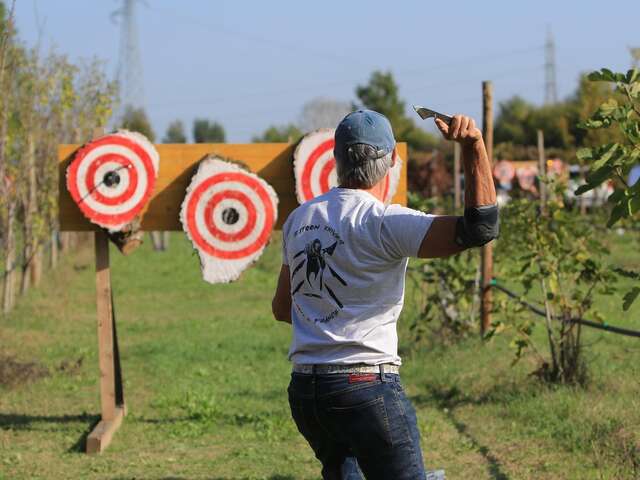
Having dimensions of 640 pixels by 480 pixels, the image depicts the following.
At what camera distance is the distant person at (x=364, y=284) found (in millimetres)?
3141

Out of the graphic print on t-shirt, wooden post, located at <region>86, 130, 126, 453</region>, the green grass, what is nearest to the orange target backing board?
wooden post, located at <region>86, 130, 126, 453</region>

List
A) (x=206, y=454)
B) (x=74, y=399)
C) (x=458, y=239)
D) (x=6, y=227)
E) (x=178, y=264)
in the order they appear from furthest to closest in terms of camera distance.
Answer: (x=178, y=264) → (x=6, y=227) → (x=74, y=399) → (x=206, y=454) → (x=458, y=239)

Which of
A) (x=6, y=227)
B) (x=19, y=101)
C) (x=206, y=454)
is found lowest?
(x=206, y=454)

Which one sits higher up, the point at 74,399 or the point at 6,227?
the point at 6,227

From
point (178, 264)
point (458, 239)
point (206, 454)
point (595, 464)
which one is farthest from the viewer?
point (178, 264)

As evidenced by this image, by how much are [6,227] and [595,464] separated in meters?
10.2

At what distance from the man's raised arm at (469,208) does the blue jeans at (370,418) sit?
0.47m

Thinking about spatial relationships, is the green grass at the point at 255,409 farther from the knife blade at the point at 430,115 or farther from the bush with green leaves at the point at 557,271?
the knife blade at the point at 430,115

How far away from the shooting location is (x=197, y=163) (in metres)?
7.20

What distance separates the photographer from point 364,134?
10.9ft

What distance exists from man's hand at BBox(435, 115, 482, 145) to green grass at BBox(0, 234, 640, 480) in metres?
2.83

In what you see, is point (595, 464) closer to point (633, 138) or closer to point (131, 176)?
point (633, 138)

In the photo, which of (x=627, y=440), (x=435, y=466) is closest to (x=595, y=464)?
(x=627, y=440)

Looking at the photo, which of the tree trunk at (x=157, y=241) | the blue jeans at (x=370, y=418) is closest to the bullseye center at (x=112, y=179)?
the blue jeans at (x=370, y=418)
